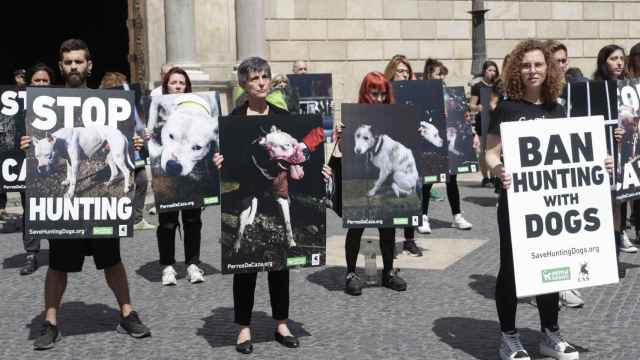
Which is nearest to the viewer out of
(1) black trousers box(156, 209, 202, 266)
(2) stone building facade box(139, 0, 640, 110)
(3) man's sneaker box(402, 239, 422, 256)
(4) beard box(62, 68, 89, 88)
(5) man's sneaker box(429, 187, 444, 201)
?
(4) beard box(62, 68, 89, 88)

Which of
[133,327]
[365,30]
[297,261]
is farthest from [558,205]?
Result: [365,30]

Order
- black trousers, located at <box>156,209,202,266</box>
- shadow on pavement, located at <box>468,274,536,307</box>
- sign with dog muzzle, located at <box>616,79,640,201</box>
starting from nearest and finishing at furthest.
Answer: shadow on pavement, located at <box>468,274,536,307</box>, sign with dog muzzle, located at <box>616,79,640,201</box>, black trousers, located at <box>156,209,202,266</box>

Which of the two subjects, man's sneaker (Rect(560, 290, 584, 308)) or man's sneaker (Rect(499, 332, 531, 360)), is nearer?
man's sneaker (Rect(499, 332, 531, 360))

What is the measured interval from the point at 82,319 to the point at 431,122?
13.7 feet

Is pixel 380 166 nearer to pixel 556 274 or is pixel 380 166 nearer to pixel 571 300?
pixel 571 300

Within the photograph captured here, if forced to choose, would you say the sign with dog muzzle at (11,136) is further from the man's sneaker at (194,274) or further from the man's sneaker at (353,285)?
the man's sneaker at (353,285)

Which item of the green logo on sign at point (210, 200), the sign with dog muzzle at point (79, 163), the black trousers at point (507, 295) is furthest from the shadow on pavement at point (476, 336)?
the green logo on sign at point (210, 200)

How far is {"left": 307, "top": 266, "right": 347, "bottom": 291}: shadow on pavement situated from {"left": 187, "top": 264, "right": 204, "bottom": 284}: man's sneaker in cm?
92

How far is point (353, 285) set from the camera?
7539 millimetres

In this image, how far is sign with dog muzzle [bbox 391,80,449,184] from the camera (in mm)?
9172

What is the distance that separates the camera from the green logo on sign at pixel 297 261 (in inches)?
236

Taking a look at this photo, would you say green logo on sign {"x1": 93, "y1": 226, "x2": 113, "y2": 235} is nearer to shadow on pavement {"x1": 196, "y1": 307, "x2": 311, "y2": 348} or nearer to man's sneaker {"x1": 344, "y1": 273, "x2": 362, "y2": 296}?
shadow on pavement {"x1": 196, "y1": 307, "x2": 311, "y2": 348}

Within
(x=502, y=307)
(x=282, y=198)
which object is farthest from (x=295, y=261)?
(x=502, y=307)

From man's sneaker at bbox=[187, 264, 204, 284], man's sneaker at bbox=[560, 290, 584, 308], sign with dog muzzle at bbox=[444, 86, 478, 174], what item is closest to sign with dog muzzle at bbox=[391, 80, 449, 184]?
sign with dog muzzle at bbox=[444, 86, 478, 174]
